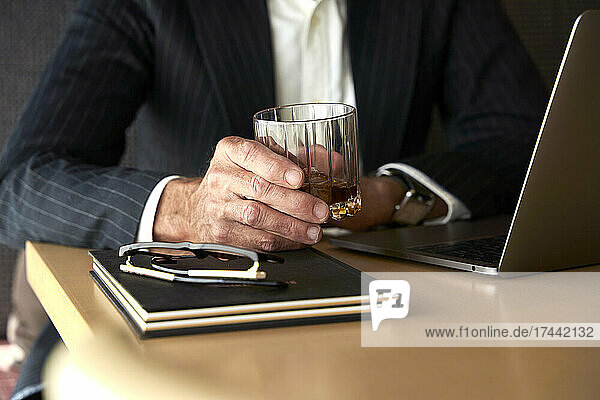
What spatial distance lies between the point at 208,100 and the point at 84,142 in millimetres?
221

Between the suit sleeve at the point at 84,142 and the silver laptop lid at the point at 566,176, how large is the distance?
17.7 inches

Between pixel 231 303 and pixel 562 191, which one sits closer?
pixel 231 303

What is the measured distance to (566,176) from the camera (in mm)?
648

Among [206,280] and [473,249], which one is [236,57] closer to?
[473,249]

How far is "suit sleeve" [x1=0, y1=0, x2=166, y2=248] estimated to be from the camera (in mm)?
917

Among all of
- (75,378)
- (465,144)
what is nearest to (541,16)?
(465,144)

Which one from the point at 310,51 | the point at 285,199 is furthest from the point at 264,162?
the point at 310,51

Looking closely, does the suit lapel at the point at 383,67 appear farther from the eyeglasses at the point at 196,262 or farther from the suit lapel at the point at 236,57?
the eyeglasses at the point at 196,262

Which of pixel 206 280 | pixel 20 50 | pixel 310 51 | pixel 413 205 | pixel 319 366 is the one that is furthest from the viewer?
pixel 20 50

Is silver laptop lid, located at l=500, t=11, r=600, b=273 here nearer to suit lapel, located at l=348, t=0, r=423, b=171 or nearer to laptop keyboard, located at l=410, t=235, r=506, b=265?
laptop keyboard, located at l=410, t=235, r=506, b=265

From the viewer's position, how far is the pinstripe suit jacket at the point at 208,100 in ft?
3.23
